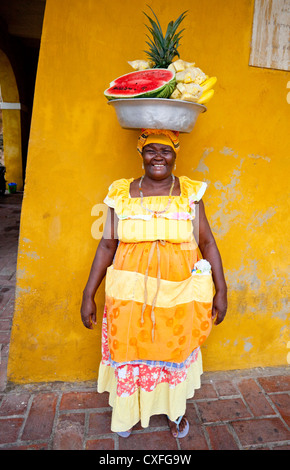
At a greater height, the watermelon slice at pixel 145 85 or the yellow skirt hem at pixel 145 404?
the watermelon slice at pixel 145 85

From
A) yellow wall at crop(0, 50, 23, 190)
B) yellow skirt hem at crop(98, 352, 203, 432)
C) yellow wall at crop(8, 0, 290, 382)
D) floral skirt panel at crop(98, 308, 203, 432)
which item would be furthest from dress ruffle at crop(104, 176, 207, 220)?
yellow wall at crop(0, 50, 23, 190)

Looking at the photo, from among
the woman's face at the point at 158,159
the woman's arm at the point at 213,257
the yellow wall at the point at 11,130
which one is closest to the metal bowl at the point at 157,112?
the woman's face at the point at 158,159

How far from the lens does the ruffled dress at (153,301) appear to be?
1854mm

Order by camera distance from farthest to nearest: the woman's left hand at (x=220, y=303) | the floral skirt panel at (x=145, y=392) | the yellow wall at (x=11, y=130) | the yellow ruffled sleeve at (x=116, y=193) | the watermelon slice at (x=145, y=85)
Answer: the yellow wall at (x=11, y=130), the woman's left hand at (x=220, y=303), the floral skirt panel at (x=145, y=392), the yellow ruffled sleeve at (x=116, y=193), the watermelon slice at (x=145, y=85)

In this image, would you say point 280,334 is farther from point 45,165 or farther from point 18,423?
point 45,165

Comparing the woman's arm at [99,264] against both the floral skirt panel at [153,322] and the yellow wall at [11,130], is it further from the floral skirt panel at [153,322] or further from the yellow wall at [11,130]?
the yellow wall at [11,130]

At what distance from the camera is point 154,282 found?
→ 1877 mm

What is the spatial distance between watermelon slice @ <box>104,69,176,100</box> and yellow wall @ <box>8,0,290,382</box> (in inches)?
21.4

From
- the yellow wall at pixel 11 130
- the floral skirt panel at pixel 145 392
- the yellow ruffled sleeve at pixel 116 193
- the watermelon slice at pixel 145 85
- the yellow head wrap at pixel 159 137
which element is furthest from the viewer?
the yellow wall at pixel 11 130

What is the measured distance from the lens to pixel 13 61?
34.0 ft

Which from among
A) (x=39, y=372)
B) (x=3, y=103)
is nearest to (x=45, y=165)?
(x=39, y=372)

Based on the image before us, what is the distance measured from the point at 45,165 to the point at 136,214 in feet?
2.83

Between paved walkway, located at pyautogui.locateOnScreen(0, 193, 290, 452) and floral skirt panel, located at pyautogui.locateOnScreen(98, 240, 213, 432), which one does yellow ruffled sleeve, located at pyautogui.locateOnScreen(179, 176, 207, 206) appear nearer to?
floral skirt panel, located at pyautogui.locateOnScreen(98, 240, 213, 432)

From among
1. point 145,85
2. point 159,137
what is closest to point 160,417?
point 159,137
